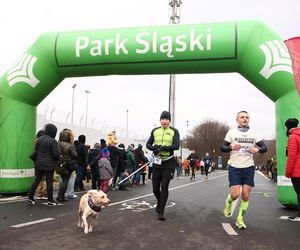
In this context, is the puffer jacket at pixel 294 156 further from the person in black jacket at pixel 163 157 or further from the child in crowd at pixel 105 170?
the child in crowd at pixel 105 170

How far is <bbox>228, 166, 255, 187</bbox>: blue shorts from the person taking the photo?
6.64 m

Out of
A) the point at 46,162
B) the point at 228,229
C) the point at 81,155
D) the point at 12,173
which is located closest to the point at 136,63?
the point at 46,162

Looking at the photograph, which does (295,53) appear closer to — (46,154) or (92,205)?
(92,205)

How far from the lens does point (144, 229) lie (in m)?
6.23

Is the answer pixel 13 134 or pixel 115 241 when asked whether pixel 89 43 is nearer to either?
pixel 13 134

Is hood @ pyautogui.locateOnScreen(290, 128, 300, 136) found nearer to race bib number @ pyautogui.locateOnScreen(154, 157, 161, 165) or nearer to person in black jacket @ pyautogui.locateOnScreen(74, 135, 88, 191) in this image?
race bib number @ pyautogui.locateOnScreen(154, 157, 161, 165)

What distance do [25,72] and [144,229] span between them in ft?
20.7

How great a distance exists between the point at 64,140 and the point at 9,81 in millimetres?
2455

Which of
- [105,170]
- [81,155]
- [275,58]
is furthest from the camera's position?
[81,155]

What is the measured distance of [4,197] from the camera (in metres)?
10.6

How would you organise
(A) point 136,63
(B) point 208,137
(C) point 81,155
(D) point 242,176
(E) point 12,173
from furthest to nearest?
1. (B) point 208,137
2. (C) point 81,155
3. (E) point 12,173
4. (A) point 136,63
5. (D) point 242,176

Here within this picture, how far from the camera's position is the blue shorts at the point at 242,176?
6637 mm

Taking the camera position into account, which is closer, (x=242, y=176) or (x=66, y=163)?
(x=242, y=176)

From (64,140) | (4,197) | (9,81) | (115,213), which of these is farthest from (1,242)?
(9,81)
